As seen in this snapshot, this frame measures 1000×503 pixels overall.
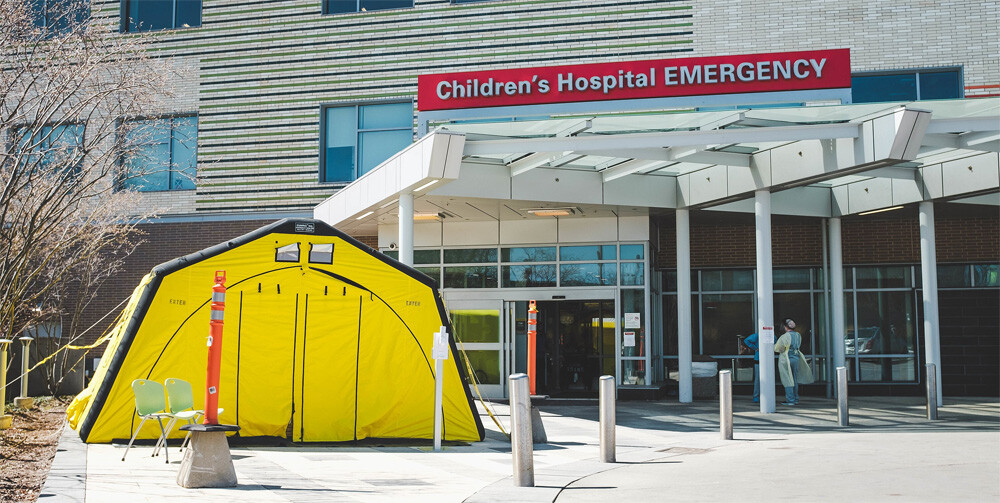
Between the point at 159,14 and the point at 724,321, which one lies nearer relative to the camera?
the point at 724,321

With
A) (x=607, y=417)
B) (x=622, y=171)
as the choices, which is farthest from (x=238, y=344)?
(x=622, y=171)

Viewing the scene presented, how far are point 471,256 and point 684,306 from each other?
4.64 metres

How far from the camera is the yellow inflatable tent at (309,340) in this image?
11.5 meters

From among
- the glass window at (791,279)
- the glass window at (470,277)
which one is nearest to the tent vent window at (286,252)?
the glass window at (470,277)

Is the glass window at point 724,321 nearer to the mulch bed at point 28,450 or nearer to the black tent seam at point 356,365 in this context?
the black tent seam at point 356,365

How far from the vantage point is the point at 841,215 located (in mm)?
19047

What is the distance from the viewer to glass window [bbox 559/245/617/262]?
1911 cm

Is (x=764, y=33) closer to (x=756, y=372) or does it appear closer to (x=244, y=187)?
(x=756, y=372)

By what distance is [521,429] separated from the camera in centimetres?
796

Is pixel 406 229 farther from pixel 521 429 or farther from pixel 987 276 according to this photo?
pixel 987 276

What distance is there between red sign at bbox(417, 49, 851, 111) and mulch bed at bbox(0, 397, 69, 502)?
7.87 metres

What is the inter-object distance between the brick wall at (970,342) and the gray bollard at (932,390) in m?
6.53

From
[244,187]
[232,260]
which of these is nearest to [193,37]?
[244,187]

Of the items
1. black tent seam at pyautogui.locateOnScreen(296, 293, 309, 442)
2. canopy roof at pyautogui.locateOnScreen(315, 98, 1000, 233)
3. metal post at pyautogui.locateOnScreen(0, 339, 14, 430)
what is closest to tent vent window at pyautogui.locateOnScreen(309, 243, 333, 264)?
black tent seam at pyautogui.locateOnScreen(296, 293, 309, 442)
